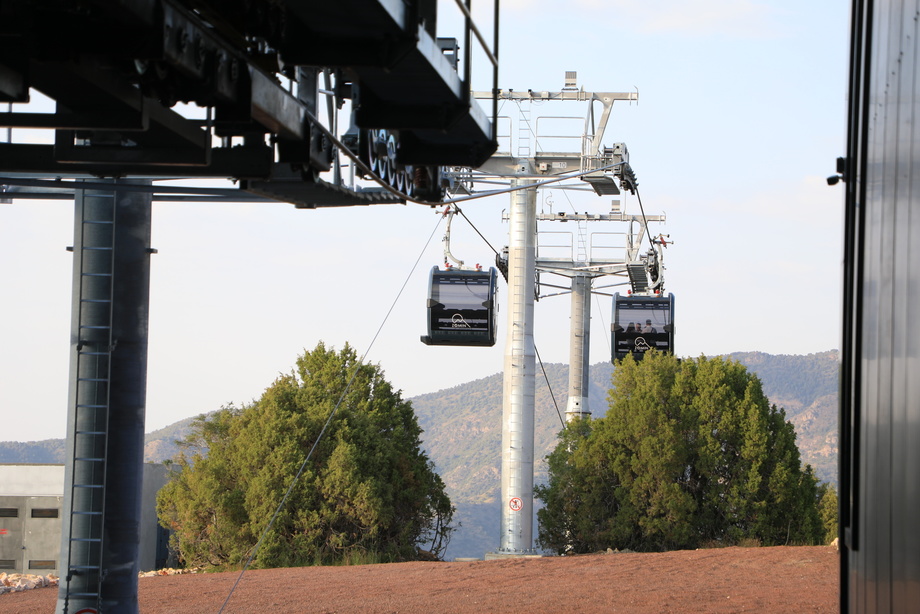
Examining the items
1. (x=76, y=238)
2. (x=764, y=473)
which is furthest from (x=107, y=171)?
(x=764, y=473)

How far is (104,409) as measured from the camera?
1249 cm

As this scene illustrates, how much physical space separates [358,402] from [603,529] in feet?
24.0

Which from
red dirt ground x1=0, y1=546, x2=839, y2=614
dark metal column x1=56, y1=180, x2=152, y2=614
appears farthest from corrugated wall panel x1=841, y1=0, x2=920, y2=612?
red dirt ground x1=0, y1=546, x2=839, y2=614

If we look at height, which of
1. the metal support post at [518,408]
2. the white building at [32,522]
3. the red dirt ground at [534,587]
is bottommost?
the white building at [32,522]

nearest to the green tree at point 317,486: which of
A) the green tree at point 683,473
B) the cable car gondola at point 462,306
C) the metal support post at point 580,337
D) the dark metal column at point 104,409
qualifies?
the cable car gondola at point 462,306

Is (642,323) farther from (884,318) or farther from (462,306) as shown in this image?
(884,318)

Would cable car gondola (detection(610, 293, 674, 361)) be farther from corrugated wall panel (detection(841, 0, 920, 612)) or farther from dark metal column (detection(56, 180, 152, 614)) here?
corrugated wall panel (detection(841, 0, 920, 612))

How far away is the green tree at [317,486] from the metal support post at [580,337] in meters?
9.11

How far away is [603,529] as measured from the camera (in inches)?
1193

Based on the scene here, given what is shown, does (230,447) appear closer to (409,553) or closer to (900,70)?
(409,553)

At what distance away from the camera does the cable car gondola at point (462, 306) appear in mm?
24922

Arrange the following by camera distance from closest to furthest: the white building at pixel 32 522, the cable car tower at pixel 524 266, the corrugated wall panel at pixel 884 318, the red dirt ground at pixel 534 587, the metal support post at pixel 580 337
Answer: the corrugated wall panel at pixel 884 318 < the red dirt ground at pixel 534 587 < the cable car tower at pixel 524 266 < the metal support post at pixel 580 337 < the white building at pixel 32 522

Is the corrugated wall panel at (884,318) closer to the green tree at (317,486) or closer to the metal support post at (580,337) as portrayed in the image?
the green tree at (317,486)

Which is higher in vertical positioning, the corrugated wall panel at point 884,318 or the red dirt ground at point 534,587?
the corrugated wall panel at point 884,318
